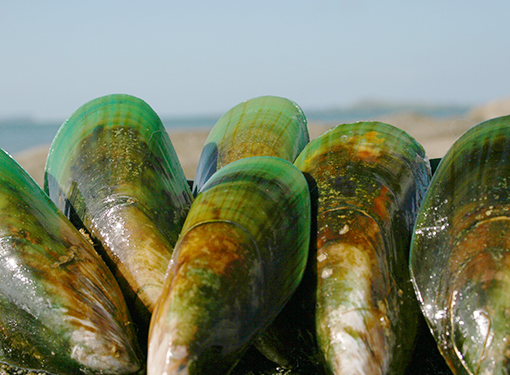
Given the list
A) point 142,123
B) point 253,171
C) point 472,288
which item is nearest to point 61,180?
point 142,123

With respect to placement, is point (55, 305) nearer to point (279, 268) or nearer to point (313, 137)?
point (279, 268)

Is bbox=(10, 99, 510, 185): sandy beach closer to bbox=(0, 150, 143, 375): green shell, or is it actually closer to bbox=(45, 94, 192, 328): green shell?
bbox=(45, 94, 192, 328): green shell

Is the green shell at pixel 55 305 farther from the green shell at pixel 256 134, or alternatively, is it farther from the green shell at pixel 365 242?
the green shell at pixel 256 134

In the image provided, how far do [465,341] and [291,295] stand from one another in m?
0.59

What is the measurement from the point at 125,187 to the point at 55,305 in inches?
32.2

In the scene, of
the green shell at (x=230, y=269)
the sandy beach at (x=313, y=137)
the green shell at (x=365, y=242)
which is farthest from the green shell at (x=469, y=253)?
the sandy beach at (x=313, y=137)

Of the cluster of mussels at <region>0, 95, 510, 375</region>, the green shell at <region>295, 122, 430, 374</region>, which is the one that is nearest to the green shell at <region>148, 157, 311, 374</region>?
the cluster of mussels at <region>0, 95, 510, 375</region>

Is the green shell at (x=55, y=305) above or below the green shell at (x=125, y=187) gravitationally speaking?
below

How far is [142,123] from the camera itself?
9.09ft

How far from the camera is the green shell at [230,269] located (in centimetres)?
149

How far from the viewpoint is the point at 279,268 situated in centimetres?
176

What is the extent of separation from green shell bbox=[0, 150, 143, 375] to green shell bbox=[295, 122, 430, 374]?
711 mm

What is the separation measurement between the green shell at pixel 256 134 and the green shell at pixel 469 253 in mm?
1200

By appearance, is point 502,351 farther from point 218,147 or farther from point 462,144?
point 218,147
